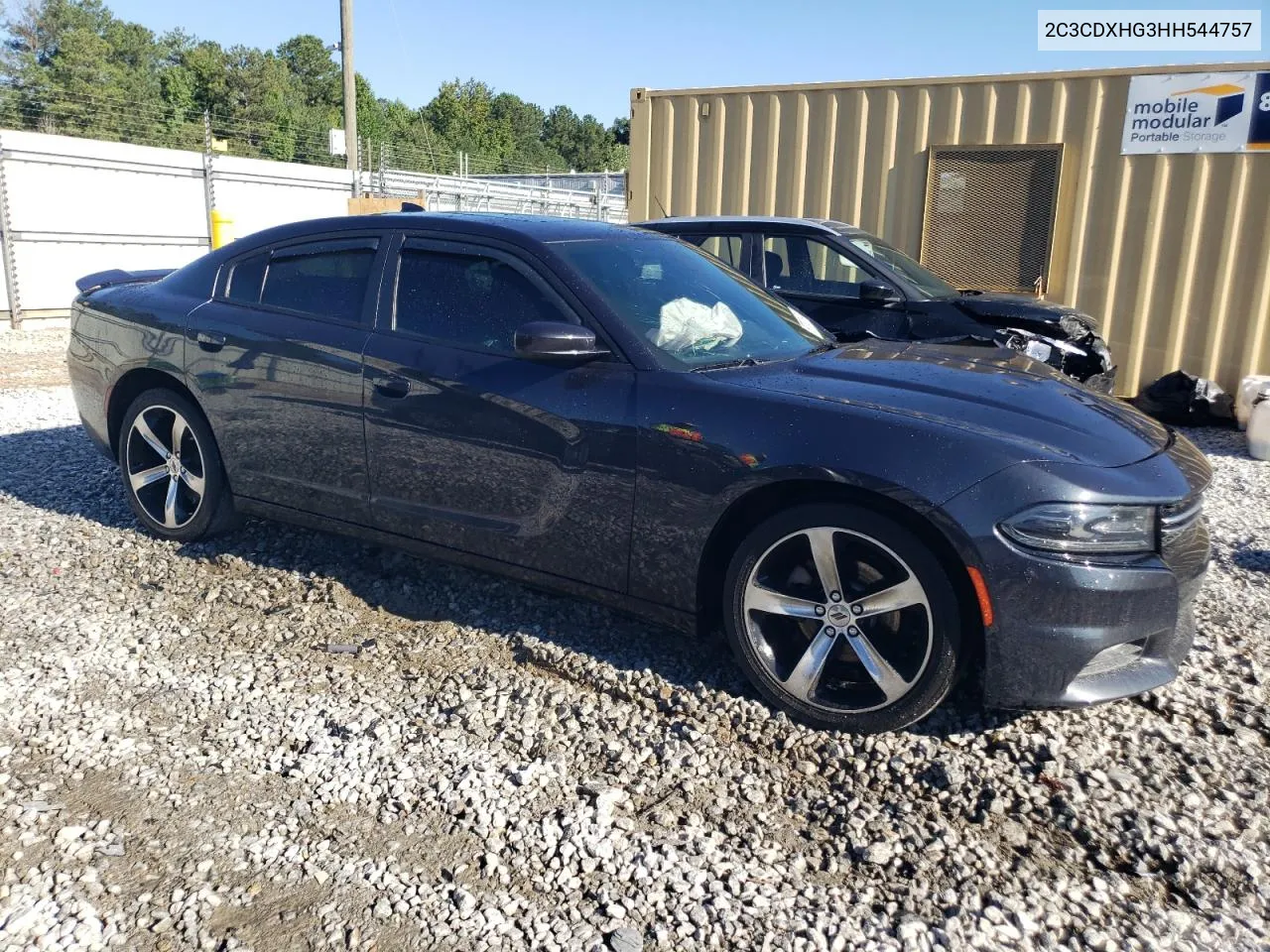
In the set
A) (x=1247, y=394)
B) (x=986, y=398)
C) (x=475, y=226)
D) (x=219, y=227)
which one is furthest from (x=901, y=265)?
(x=219, y=227)

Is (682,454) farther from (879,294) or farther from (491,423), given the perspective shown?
(879,294)

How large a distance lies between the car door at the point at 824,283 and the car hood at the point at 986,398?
11.7ft

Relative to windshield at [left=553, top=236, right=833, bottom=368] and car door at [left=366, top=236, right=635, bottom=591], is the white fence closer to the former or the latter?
windshield at [left=553, top=236, right=833, bottom=368]

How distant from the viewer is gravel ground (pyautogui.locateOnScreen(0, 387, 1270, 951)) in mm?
2475

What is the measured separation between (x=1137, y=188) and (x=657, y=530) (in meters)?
8.08

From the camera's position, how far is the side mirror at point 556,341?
3.60 m

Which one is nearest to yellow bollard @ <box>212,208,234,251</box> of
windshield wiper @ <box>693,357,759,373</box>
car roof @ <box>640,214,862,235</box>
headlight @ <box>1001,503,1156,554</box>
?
car roof @ <box>640,214,862,235</box>

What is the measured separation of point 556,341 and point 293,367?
1447 mm

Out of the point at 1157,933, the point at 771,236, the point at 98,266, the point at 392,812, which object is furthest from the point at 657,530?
the point at 98,266

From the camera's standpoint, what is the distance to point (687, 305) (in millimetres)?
4105

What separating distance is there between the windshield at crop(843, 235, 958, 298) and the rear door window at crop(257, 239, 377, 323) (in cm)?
446

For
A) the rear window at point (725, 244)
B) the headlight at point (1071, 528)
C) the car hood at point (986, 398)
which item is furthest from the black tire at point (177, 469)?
the rear window at point (725, 244)

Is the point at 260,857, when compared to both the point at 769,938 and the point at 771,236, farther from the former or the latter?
the point at 771,236

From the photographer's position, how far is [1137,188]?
31.2 ft
